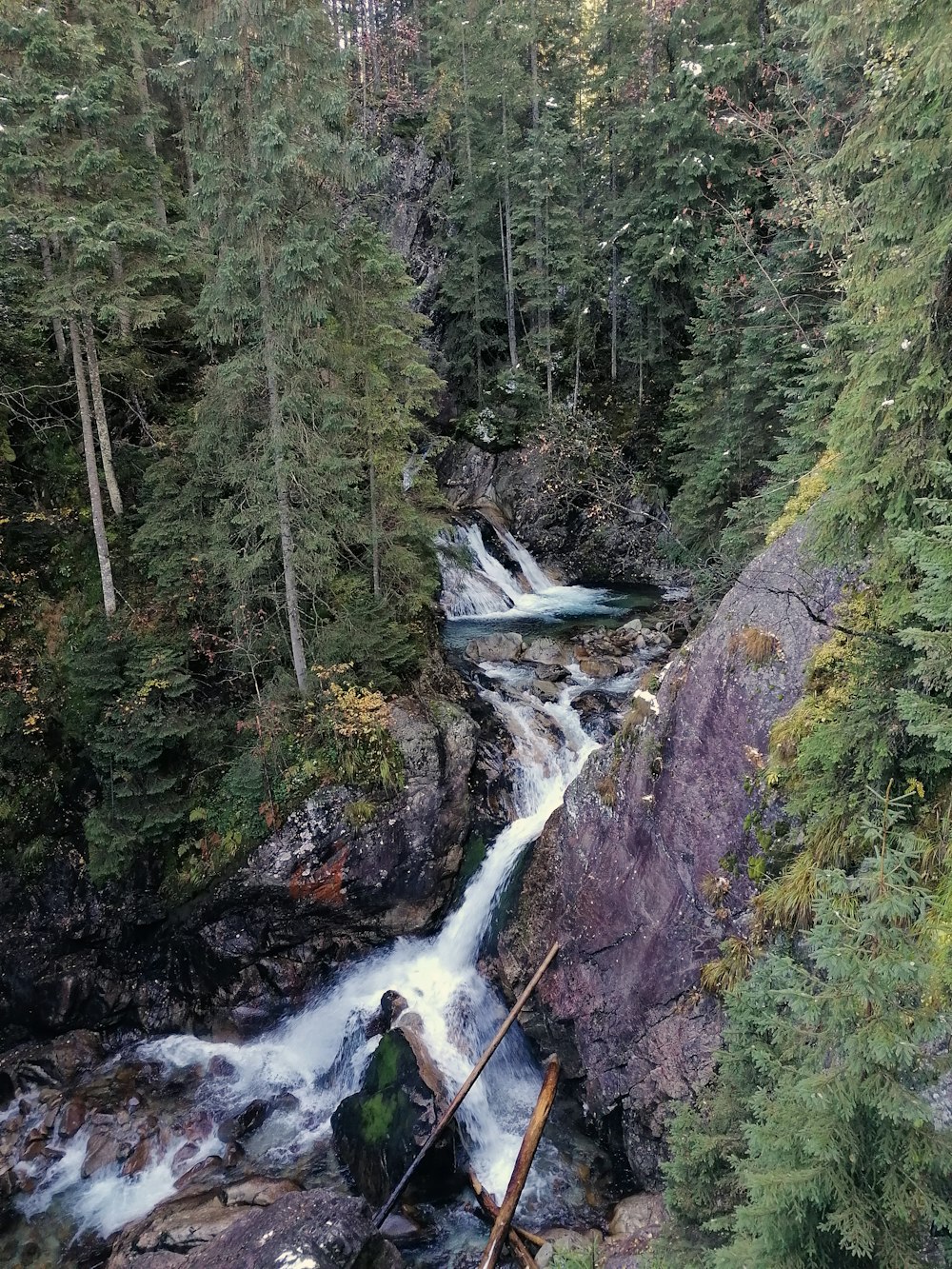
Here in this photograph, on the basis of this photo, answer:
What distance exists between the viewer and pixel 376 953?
11.9m

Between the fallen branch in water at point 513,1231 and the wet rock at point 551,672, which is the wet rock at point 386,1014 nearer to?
the fallen branch in water at point 513,1231

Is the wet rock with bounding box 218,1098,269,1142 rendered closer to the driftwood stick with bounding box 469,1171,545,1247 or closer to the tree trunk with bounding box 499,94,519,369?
the driftwood stick with bounding box 469,1171,545,1247

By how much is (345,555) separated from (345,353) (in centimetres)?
427

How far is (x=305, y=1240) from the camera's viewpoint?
21.8ft

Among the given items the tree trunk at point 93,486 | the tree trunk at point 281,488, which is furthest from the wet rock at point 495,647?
the tree trunk at point 93,486

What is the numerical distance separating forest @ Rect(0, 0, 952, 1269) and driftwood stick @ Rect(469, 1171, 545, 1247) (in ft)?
9.59

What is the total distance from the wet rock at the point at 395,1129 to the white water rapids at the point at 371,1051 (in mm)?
348

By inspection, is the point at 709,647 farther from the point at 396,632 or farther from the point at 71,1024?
the point at 71,1024

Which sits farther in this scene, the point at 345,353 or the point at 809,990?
the point at 345,353

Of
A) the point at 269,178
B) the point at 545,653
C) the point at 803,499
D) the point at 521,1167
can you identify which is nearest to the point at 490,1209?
the point at 521,1167

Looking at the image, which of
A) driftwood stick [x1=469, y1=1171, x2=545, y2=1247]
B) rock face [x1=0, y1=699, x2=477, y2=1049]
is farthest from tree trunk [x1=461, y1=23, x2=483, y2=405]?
driftwood stick [x1=469, y1=1171, x2=545, y2=1247]

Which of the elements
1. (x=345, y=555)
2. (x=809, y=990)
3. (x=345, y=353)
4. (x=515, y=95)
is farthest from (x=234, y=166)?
(x=515, y=95)

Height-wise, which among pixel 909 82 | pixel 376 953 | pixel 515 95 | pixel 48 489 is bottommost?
pixel 376 953

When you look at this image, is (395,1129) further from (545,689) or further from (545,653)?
(545,653)
